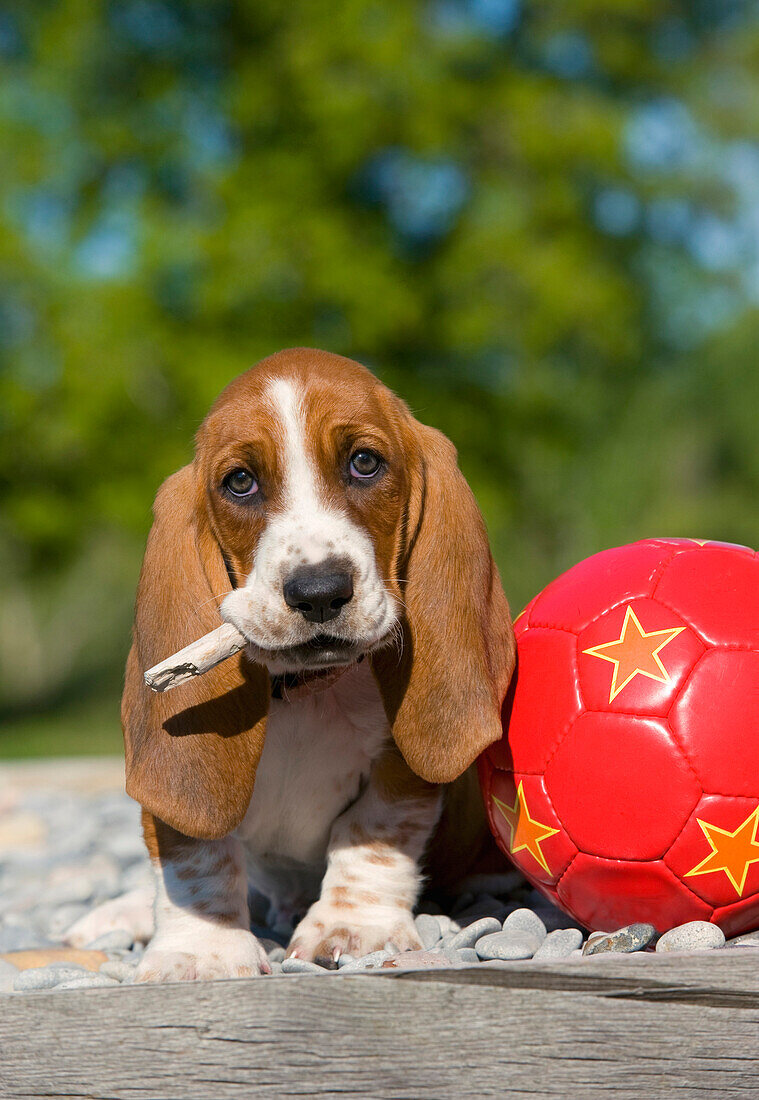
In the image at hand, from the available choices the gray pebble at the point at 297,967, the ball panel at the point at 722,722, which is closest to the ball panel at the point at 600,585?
the ball panel at the point at 722,722

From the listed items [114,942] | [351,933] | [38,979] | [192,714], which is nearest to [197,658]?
[192,714]

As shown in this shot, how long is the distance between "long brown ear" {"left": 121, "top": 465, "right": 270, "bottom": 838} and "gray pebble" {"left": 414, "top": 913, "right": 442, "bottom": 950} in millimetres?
698

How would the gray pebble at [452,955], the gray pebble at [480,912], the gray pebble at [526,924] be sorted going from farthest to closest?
the gray pebble at [480,912]
the gray pebble at [526,924]
the gray pebble at [452,955]

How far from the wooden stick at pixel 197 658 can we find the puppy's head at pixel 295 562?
0.23ft

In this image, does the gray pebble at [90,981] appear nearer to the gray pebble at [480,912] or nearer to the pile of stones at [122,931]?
the pile of stones at [122,931]

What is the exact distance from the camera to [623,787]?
296 centimetres

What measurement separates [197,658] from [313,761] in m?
0.66

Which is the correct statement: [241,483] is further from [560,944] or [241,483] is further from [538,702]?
[560,944]

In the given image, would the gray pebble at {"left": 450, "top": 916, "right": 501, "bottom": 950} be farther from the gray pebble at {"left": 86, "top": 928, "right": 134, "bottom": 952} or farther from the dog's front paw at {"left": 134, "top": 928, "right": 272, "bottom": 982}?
the gray pebble at {"left": 86, "top": 928, "right": 134, "bottom": 952}

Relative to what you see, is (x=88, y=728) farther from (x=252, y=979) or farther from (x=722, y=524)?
(x=252, y=979)

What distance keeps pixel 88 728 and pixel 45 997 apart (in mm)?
14403

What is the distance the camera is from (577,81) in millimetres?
15953

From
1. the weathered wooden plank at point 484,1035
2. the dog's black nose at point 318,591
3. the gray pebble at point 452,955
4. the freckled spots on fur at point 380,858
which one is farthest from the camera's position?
the freckled spots on fur at point 380,858

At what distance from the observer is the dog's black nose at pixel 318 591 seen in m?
2.84
